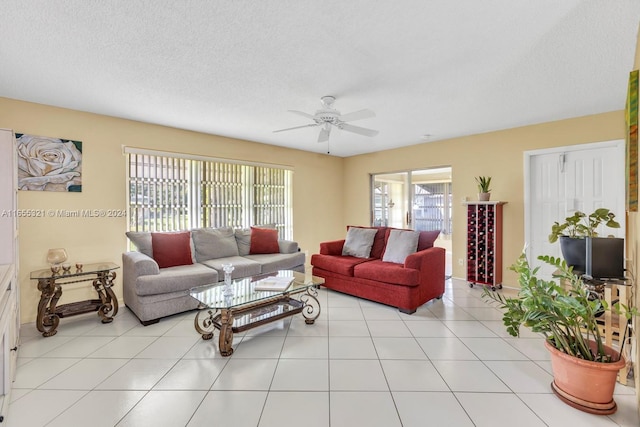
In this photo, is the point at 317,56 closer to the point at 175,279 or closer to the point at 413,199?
the point at 175,279

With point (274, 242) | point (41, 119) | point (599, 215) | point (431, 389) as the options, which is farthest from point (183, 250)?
point (599, 215)

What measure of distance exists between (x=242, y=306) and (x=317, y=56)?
2173mm

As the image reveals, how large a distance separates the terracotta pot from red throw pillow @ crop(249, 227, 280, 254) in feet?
11.8

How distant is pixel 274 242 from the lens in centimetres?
461

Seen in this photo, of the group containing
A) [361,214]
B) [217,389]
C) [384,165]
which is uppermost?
[384,165]

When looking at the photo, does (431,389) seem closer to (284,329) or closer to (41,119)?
(284,329)

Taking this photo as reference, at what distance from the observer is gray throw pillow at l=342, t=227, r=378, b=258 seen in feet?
13.7

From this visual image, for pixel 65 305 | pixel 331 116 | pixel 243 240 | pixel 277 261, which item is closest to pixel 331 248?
pixel 277 261

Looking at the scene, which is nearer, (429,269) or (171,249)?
(429,269)

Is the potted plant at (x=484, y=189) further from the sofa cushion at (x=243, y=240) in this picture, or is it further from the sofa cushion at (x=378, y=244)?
the sofa cushion at (x=243, y=240)

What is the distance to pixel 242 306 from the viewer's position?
2533mm

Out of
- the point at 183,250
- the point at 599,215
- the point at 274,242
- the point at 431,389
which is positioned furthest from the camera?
the point at 274,242

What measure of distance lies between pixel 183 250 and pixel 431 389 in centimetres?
314

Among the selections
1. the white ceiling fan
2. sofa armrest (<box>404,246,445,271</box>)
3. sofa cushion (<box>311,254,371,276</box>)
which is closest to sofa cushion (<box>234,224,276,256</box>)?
sofa cushion (<box>311,254,371,276</box>)
